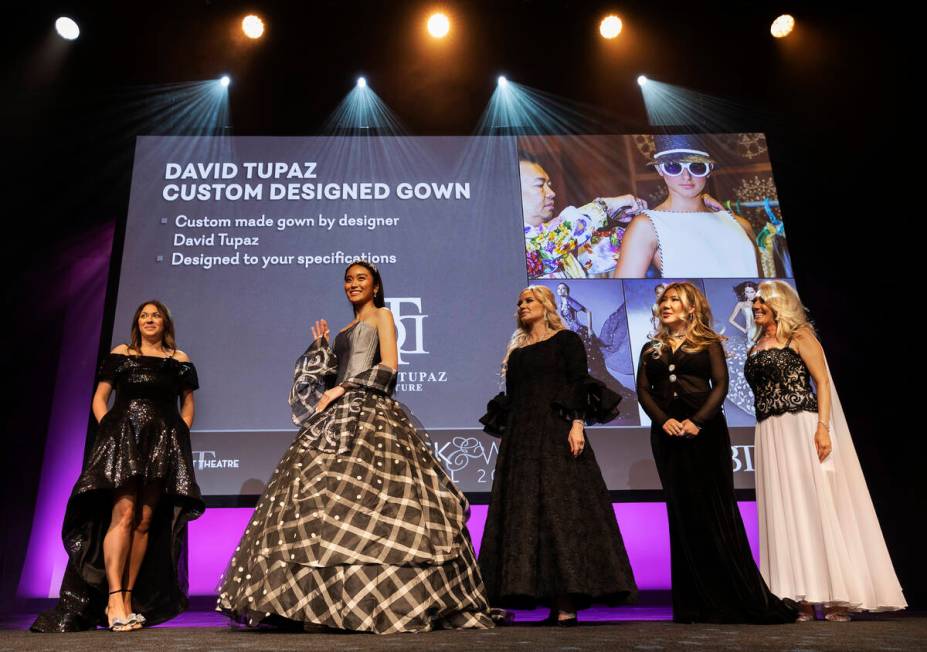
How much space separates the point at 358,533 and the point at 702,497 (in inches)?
56.0

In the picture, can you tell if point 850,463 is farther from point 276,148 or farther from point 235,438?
point 276,148

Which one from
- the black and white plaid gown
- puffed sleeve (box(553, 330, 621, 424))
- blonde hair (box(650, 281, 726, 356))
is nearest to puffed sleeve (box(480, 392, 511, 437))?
puffed sleeve (box(553, 330, 621, 424))

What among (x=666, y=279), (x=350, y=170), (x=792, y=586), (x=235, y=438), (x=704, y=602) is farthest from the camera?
(x=350, y=170)

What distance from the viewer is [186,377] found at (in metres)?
3.53

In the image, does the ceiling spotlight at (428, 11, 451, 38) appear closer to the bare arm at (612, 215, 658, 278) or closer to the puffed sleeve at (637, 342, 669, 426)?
the bare arm at (612, 215, 658, 278)

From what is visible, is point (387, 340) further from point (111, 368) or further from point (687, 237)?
point (687, 237)

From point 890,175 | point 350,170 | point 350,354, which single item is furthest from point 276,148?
point 890,175

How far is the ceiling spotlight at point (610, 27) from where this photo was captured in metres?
5.20

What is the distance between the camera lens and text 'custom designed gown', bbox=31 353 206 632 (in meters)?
3.21

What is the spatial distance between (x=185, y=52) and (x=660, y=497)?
14.2 feet

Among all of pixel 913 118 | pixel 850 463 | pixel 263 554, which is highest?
pixel 913 118

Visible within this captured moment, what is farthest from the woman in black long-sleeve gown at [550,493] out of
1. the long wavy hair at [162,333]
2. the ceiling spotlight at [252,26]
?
the ceiling spotlight at [252,26]

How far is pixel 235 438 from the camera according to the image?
13.8 ft

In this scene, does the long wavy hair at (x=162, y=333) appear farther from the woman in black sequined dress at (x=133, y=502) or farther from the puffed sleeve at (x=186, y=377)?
the puffed sleeve at (x=186, y=377)
